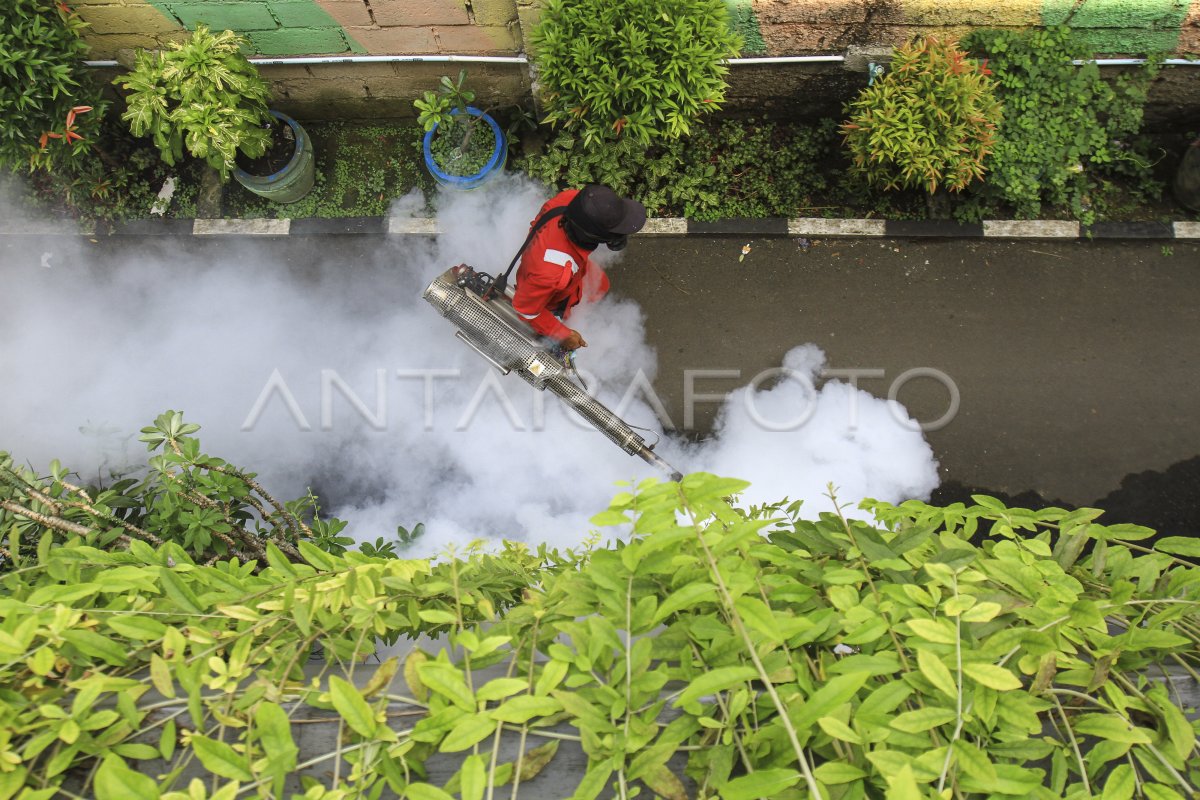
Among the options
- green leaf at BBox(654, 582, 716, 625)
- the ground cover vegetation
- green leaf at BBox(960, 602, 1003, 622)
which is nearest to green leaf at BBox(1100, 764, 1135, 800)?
the ground cover vegetation

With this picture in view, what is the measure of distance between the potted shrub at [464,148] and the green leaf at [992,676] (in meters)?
4.89

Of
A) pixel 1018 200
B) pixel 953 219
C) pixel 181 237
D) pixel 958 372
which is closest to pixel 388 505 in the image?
pixel 181 237

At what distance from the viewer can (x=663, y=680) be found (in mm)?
1596

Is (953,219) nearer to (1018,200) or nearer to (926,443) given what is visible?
(1018,200)

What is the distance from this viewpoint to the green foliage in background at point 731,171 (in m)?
5.75

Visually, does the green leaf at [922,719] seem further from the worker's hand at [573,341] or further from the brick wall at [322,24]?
the brick wall at [322,24]

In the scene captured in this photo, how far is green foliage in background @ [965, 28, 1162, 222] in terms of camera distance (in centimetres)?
502

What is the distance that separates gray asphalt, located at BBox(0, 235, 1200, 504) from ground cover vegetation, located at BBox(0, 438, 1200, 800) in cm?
374

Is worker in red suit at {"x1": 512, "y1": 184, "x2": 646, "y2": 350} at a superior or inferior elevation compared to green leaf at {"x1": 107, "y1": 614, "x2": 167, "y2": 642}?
superior

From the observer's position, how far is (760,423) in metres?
5.54

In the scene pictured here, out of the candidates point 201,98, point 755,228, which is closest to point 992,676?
point 755,228

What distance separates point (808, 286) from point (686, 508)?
14.5 ft

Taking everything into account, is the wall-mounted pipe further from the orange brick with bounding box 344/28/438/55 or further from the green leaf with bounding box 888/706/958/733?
the green leaf with bounding box 888/706/958/733

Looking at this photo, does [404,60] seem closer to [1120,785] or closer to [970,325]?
[970,325]
